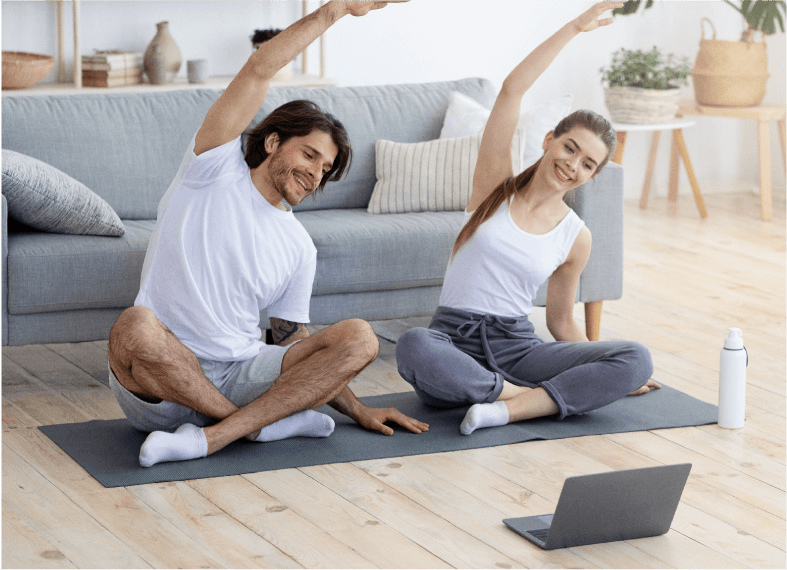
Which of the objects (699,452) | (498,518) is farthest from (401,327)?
(498,518)

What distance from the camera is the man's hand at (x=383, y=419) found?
2592 mm

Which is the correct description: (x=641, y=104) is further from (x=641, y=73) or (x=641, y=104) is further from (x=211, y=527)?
(x=211, y=527)

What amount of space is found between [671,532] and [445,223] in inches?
56.1

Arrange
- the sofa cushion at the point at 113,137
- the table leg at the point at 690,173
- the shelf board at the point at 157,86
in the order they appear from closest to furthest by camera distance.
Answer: the sofa cushion at the point at 113,137 < the shelf board at the point at 157,86 < the table leg at the point at 690,173

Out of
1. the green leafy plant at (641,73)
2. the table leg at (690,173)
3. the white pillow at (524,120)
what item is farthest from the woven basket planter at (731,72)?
the white pillow at (524,120)

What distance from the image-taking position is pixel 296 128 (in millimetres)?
2420

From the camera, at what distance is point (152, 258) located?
2.42 m

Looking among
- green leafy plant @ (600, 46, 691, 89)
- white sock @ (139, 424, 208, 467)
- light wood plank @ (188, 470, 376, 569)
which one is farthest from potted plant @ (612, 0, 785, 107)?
light wood plank @ (188, 470, 376, 569)

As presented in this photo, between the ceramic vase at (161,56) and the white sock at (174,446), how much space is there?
2.73 m

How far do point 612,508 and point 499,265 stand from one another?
34.2 inches

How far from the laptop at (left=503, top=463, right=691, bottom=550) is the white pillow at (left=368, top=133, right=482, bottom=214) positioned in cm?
159

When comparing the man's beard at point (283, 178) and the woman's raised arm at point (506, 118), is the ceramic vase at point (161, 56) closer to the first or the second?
the woman's raised arm at point (506, 118)

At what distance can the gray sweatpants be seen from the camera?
2.62 meters

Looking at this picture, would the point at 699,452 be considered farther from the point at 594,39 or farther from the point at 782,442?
the point at 594,39
